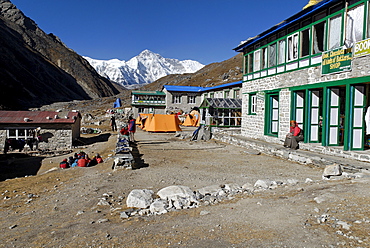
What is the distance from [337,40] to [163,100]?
33265 millimetres

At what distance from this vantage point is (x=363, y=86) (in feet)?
31.3

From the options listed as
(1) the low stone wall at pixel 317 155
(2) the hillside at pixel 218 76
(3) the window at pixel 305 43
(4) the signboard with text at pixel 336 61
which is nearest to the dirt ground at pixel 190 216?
(1) the low stone wall at pixel 317 155

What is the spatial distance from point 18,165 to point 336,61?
16183 millimetres

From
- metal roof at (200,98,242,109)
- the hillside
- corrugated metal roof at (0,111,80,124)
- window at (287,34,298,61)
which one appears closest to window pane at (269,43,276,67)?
window at (287,34,298,61)

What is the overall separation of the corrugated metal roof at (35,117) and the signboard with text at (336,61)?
52.5 ft

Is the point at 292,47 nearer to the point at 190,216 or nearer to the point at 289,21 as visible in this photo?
the point at 289,21

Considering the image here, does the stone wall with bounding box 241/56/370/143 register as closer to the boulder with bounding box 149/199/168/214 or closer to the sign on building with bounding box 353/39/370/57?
the sign on building with bounding box 353/39/370/57

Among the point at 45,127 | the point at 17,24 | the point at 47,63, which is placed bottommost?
the point at 45,127

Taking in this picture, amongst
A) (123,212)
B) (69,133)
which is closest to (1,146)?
(69,133)

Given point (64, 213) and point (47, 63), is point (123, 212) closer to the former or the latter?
point (64, 213)

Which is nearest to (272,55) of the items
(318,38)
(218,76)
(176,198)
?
(318,38)

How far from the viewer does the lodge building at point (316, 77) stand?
951cm

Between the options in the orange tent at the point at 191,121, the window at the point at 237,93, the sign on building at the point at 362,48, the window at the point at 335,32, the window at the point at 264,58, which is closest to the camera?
the sign on building at the point at 362,48

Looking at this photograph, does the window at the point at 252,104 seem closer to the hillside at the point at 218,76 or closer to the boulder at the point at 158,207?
the boulder at the point at 158,207
